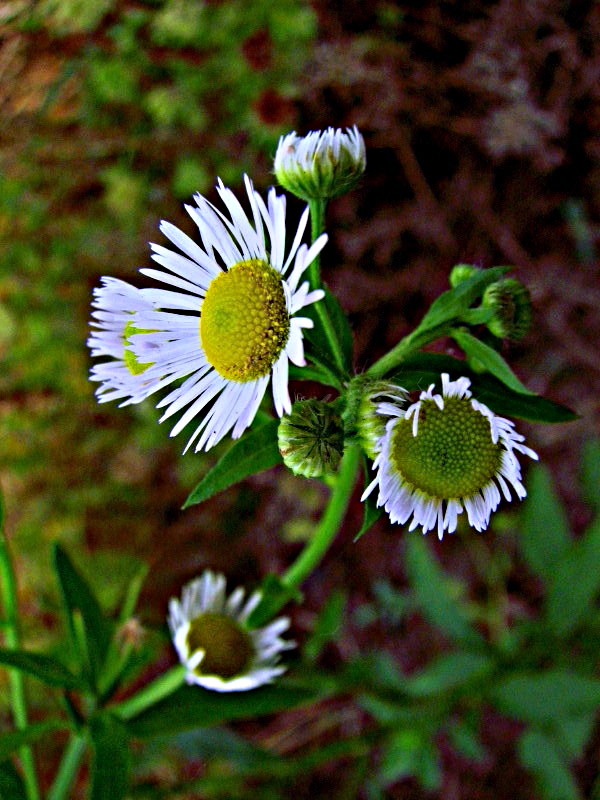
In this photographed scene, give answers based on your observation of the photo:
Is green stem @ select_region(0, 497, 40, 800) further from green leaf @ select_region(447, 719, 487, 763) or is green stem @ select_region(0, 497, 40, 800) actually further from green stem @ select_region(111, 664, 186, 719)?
green leaf @ select_region(447, 719, 487, 763)

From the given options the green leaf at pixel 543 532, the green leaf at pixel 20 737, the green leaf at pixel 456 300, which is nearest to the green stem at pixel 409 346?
the green leaf at pixel 456 300

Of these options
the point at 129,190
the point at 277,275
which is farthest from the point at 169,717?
the point at 129,190

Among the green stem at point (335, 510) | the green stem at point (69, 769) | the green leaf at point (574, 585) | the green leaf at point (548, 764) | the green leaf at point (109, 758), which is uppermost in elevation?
the green stem at point (335, 510)

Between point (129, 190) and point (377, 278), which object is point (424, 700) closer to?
point (377, 278)

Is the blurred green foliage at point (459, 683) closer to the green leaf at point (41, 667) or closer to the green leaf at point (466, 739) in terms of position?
the green leaf at point (466, 739)

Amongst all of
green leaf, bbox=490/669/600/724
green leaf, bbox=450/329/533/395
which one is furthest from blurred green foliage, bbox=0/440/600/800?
green leaf, bbox=450/329/533/395

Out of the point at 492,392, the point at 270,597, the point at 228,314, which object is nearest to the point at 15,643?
the point at 270,597

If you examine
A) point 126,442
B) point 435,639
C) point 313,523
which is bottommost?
point 435,639
